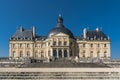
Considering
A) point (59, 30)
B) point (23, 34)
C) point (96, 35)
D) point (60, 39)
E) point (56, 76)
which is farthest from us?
point (96, 35)

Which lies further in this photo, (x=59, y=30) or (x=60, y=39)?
(x=59, y=30)

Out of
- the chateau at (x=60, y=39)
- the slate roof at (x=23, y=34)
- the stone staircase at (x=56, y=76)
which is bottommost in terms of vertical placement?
the stone staircase at (x=56, y=76)

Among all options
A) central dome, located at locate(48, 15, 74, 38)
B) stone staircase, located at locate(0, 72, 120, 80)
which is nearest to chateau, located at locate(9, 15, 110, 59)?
central dome, located at locate(48, 15, 74, 38)

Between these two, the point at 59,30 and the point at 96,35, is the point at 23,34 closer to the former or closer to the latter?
the point at 59,30

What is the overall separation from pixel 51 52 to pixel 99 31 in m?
11.0

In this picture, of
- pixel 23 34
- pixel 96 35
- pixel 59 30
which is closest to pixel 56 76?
pixel 59 30

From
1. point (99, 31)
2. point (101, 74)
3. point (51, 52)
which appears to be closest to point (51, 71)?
point (101, 74)

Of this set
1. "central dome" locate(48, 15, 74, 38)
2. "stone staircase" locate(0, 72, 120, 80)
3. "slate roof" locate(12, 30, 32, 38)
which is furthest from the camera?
"slate roof" locate(12, 30, 32, 38)

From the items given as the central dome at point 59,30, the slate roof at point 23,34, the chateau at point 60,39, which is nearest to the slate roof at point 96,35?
the chateau at point 60,39

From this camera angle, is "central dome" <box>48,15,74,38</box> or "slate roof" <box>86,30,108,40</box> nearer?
"central dome" <box>48,15,74,38</box>

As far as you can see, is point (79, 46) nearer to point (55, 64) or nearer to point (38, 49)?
point (38, 49)

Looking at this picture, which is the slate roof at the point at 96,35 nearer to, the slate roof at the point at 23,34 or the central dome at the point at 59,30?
the central dome at the point at 59,30

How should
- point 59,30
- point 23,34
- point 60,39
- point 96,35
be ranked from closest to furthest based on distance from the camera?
point 60,39 → point 59,30 → point 23,34 → point 96,35

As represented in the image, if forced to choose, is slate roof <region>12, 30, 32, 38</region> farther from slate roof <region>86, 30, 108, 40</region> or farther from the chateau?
slate roof <region>86, 30, 108, 40</region>
